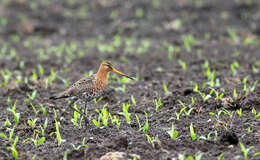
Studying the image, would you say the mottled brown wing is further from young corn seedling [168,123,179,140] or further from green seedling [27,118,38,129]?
young corn seedling [168,123,179,140]

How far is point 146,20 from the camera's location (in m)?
15.6

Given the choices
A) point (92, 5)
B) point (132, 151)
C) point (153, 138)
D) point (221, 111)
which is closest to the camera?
point (132, 151)

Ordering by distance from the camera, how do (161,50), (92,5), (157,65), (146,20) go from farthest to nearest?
(92,5), (146,20), (161,50), (157,65)

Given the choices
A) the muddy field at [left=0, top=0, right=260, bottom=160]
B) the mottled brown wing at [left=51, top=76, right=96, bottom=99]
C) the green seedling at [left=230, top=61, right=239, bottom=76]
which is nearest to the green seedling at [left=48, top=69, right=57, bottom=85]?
the muddy field at [left=0, top=0, right=260, bottom=160]

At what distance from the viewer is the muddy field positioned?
557 centimetres

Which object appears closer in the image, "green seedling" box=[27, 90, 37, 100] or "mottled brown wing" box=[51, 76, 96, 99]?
"mottled brown wing" box=[51, 76, 96, 99]

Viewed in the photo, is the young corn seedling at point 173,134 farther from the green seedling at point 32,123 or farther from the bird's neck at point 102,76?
the green seedling at point 32,123

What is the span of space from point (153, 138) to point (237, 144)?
3.78ft

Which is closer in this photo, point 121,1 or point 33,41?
point 33,41

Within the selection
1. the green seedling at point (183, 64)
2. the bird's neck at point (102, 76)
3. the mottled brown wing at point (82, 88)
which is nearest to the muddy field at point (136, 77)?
the green seedling at point (183, 64)

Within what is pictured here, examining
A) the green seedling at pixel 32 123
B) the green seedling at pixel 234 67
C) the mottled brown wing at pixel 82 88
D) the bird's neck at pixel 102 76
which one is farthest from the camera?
the green seedling at pixel 234 67

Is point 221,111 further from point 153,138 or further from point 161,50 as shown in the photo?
point 161,50

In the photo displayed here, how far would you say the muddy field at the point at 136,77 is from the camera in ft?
18.3

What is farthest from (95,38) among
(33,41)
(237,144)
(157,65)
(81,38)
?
(237,144)
